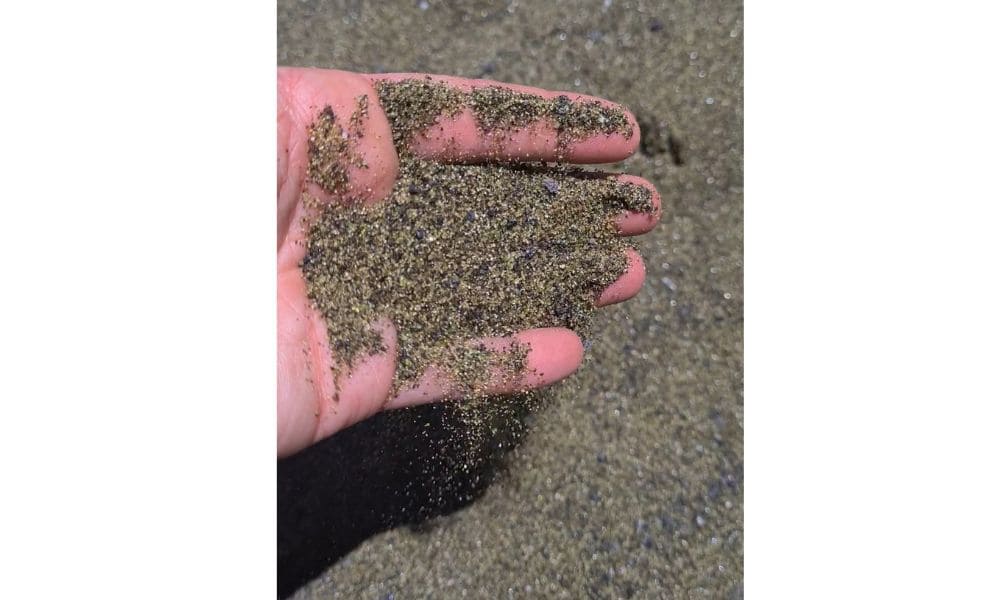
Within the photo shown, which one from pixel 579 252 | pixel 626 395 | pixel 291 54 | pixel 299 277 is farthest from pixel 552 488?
pixel 291 54

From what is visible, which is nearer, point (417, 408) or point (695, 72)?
point (417, 408)

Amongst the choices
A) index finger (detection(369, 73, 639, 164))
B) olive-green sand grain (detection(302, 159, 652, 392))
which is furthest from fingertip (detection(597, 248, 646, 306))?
index finger (detection(369, 73, 639, 164))

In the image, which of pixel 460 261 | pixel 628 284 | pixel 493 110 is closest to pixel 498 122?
pixel 493 110

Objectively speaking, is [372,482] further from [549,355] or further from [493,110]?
[493,110]

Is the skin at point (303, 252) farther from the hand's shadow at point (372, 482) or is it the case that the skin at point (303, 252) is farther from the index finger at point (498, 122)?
the hand's shadow at point (372, 482)

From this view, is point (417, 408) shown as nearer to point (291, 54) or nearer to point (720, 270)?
point (720, 270)

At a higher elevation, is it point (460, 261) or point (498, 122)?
point (498, 122)
